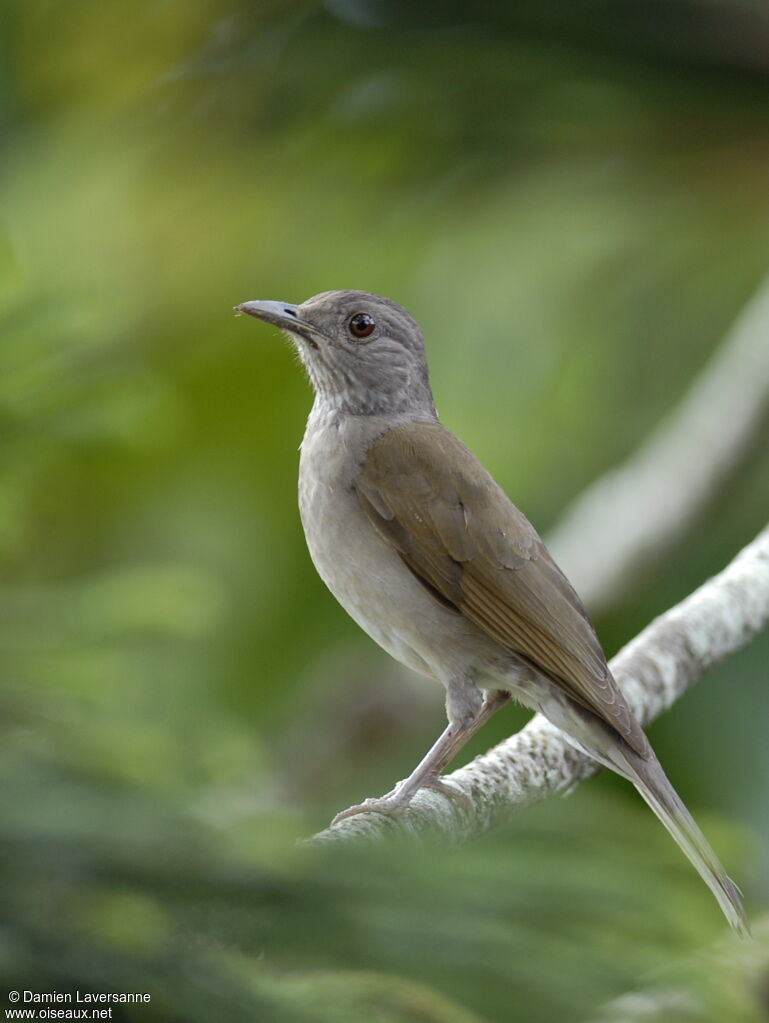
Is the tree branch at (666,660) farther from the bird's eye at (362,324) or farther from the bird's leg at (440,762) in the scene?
the bird's eye at (362,324)

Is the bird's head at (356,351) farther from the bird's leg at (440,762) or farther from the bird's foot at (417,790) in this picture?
the bird's foot at (417,790)

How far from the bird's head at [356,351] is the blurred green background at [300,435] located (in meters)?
0.39

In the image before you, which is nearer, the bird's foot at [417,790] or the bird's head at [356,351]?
the bird's foot at [417,790]

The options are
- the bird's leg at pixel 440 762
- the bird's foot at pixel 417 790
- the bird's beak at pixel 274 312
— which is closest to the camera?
the bird's foot at pixel 417 790

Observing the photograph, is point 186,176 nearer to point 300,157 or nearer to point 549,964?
point 300,157

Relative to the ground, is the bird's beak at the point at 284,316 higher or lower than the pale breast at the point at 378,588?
higher

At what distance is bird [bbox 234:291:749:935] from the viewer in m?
3.28

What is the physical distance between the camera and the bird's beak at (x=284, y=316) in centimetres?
377

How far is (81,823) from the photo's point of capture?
695mm

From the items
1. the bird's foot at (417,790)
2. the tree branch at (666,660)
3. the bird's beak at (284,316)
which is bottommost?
the bird's foot at (417,790)

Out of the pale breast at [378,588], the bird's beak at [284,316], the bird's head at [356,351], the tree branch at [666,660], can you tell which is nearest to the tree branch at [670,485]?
the tree branch at [666,660]

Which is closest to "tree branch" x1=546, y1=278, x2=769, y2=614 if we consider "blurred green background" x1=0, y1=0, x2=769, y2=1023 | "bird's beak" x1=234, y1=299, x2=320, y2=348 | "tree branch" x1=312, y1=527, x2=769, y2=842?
"blurred green background" x1=0, y1=0, x2=769, y2=1023

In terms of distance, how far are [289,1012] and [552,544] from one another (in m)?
4.37

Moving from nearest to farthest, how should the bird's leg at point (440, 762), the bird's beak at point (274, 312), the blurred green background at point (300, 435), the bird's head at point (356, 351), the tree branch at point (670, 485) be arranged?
the blurred green background at point (300, 435) → the bird's leg at point (440, 762) → the bird's beak at point (274, 312) → the bird's head at point (356, 351) → the tree branch at point (670, 485)
